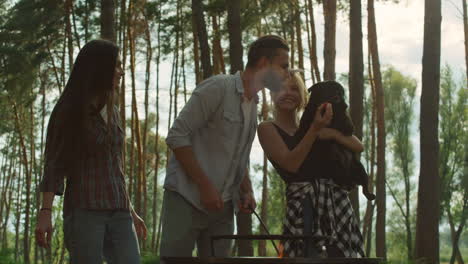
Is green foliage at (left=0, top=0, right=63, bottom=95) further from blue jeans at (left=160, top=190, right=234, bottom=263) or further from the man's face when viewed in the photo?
blue jeans at (left=160, top=190, right=234, bottom=263)

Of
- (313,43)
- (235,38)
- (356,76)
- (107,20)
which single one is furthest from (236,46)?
(313,43)

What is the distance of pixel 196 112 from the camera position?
3.25 meters

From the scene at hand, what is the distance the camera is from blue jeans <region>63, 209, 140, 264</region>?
315cm

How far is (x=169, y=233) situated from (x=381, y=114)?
669 inches

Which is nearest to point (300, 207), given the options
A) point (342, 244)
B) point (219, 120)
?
point (342, 244)

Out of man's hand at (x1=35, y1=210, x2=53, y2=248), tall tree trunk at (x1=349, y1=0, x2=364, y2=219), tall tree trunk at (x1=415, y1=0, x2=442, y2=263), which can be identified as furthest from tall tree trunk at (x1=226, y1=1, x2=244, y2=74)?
man's hand at (x1=35, y1=210, x2=53, y2=248)

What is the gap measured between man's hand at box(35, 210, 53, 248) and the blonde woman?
3.39 ft

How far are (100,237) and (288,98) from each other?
114 cm

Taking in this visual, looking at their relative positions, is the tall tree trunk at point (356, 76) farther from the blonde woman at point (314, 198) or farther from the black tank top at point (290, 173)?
the blonde woman at point (314, 198)

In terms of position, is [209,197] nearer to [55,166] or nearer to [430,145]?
[55,166]

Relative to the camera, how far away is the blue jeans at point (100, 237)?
3.15 meters

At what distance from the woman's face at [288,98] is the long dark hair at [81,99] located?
0.82m

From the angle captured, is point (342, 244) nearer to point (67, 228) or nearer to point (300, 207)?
point (300, 207)

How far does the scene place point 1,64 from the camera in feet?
71.2
